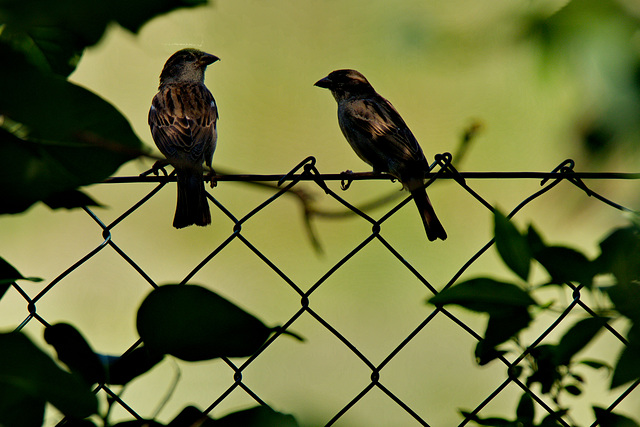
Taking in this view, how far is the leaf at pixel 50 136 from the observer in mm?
595

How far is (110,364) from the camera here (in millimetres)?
805

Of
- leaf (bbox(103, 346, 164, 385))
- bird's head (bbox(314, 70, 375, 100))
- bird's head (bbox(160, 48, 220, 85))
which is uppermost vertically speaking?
bird's head (bbox(160, 48, 220, 85))

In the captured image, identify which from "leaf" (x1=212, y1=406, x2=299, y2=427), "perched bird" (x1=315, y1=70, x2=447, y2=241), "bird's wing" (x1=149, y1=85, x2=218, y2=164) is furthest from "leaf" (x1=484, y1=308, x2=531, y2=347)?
"bird's wing" (x1=149, y1=85, x2=218, y2=164)

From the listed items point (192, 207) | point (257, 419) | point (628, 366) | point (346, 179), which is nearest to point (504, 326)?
point (628, 366)

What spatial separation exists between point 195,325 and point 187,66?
4095 millimetres

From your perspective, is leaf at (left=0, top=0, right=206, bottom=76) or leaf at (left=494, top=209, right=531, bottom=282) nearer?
leaf at (left=0, top=0, right=206, bottom=76)

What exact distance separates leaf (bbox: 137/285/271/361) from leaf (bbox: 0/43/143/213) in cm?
14

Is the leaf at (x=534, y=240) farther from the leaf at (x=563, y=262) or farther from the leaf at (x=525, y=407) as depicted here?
the leaf at (x=525, y=407)

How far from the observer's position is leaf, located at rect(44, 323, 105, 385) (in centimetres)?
77

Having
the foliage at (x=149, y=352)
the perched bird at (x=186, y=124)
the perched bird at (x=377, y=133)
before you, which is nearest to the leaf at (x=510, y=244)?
the foliage at (x=149, y=352)

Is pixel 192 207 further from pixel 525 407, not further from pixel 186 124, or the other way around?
pixel 525 407

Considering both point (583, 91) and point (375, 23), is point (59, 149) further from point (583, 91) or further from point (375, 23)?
point (583, 91)

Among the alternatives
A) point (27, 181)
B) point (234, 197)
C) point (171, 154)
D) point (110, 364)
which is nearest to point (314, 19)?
point (27, 181)

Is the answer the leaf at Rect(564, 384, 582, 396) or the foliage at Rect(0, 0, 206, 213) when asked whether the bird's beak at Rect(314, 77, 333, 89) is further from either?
the foliage at Rect(0, 0, 206, 213)
